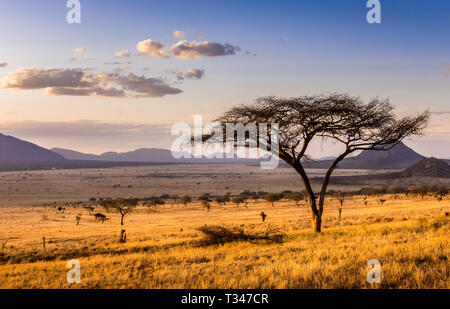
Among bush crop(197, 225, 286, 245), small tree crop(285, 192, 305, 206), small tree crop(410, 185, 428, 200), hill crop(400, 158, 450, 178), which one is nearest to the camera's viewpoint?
bush crop(197, 225, 286, 245)

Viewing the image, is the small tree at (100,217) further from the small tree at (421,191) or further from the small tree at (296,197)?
the small tree at (421,191)

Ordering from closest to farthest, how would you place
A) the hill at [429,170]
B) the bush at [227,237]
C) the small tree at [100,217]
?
1. the bush at [227,237]
2. the small tree at [100,217]
3. the hill at [429,170]

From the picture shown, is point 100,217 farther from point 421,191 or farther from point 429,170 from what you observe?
point 429,170

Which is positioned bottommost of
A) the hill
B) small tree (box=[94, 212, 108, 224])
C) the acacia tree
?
small tree (box=[94, 212, 108, 224])

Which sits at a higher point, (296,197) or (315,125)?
(315,125)

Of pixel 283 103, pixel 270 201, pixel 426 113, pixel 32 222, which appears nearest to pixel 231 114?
pixel 283 103

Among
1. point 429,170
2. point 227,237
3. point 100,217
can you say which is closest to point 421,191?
point 100,217

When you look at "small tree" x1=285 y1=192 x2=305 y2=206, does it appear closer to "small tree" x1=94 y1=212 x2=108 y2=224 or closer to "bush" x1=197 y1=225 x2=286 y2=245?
"small tree" x1=94 y1=212 x2=108 y2=224

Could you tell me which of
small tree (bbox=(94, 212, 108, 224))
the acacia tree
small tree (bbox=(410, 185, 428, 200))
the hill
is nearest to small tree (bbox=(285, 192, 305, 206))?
small tree (bbox=(410, 185, 428, 200))

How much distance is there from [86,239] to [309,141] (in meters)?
19.0

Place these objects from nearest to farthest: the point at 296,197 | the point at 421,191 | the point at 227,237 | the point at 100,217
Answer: the point at 227,237, the point at 100,217, the point at 296,197, the point at 421,191

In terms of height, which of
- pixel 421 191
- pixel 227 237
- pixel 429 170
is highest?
pixel 227 237

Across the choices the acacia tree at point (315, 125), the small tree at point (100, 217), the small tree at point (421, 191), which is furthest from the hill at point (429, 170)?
the acacia tree at point (315, 125)

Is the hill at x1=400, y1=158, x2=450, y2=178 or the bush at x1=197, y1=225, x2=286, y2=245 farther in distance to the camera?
the hill at x1=400, y1=158, x2=450, y2=178
